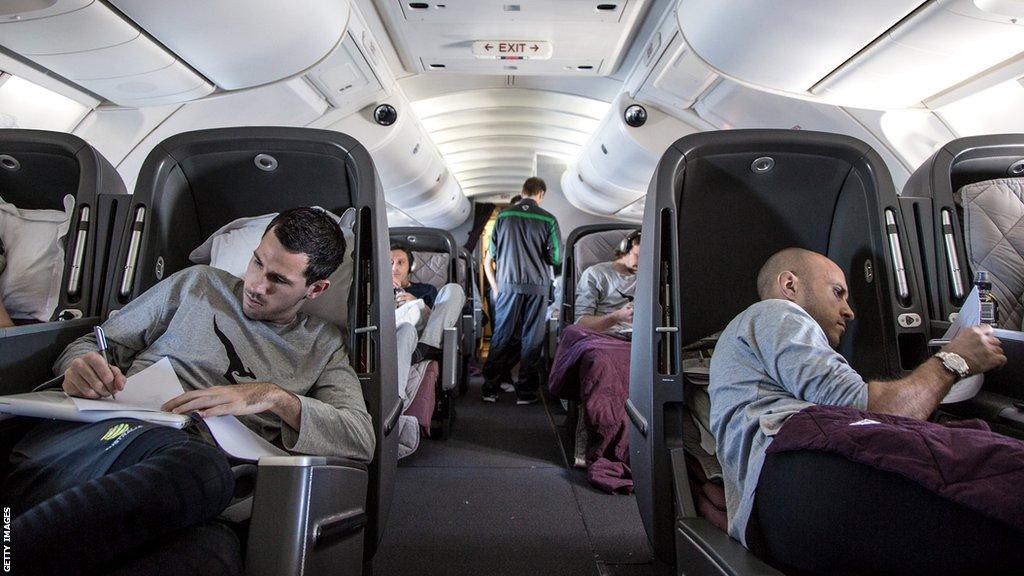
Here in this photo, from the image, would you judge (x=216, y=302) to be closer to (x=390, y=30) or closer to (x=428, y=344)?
(x=428, y=344)

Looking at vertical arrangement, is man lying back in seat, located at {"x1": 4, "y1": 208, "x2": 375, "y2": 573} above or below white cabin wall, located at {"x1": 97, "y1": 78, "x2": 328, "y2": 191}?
below

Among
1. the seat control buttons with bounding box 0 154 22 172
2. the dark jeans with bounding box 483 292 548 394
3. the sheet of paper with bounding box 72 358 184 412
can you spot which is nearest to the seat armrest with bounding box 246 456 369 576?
the sheet of paper with bounding box 72 358 184 412

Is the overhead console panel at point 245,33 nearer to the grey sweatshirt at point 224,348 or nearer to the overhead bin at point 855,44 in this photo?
the grey sweatshirt at point 224,348

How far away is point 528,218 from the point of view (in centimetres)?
550

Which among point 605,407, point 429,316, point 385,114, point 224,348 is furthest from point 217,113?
point 605,407

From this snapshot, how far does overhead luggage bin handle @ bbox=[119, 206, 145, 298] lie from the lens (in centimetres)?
199

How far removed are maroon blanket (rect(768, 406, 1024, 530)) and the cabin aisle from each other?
989 millimetres

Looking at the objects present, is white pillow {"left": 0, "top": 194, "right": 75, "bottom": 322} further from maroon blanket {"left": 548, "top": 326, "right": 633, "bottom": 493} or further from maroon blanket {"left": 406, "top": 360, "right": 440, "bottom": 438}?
maroon blanket {"left": 548, "top": 326, "right": 633, "bottom": 493}

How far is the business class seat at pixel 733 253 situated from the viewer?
1725 millimetres

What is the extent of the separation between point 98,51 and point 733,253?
10.7ft

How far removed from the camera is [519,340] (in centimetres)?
557

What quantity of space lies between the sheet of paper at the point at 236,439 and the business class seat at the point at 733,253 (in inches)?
46.7

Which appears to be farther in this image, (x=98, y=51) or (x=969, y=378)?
(x=98, y=51)

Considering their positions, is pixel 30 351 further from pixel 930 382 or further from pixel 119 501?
pixel 930 382
